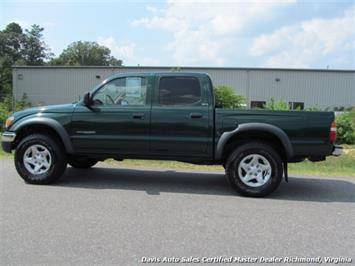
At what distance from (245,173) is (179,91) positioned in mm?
1769

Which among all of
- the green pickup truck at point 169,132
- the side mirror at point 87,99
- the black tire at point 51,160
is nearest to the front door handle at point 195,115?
the green pickup truck at point 169,132

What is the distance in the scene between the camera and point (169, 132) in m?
6.71

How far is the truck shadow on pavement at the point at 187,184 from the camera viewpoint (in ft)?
22.0

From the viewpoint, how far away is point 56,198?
6.09 meters

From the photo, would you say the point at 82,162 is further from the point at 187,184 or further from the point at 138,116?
the point at 187,184

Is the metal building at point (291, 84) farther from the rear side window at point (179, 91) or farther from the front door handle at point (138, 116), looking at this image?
the front door handle at point (138, 116)

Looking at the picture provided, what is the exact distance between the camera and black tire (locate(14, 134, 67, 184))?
23.0ft

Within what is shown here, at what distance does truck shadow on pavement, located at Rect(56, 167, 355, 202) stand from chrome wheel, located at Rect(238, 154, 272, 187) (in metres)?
0.32

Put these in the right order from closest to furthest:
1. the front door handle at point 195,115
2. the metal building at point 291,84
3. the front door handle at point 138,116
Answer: the front door handle at point 195,115, the front door handle at point 138,116, the metal building at point 291,84

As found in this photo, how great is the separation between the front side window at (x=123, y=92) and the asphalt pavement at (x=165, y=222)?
1.47 m

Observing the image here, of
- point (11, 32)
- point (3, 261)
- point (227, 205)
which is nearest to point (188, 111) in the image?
point (227, 205)

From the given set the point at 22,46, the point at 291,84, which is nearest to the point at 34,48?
the point at 22,46

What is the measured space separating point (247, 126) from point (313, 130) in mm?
1041

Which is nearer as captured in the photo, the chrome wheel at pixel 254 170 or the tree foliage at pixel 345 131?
the chrome wheel at pixel 254 170
